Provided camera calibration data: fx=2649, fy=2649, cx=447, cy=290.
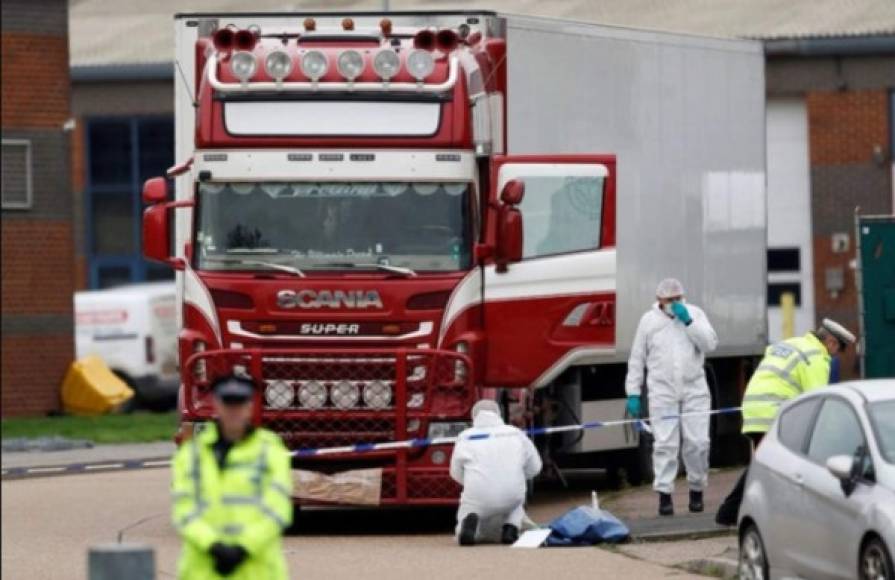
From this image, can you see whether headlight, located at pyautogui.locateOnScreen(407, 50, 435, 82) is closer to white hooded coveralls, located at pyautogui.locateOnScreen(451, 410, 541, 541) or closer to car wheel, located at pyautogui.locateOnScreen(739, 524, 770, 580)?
white hooded coveralls, located at pyautogui.locateOnScreen(451, 410, 541, 541)

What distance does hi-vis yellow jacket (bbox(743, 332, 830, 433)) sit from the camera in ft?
59.6

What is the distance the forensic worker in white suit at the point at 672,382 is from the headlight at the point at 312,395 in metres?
2.41

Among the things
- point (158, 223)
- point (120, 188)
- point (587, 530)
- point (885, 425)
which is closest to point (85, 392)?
point (120, 188)

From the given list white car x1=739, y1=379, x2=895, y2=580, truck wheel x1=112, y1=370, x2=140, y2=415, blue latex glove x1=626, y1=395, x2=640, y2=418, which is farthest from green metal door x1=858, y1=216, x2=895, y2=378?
truck wheel x1=112, y1=370, x2=140, y2=415

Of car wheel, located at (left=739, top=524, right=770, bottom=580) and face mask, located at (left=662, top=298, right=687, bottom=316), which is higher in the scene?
face mask, located at (left=662, top=298, right=687, bottom=316)

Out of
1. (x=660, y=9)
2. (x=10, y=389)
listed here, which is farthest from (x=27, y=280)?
(x=660, y=9)

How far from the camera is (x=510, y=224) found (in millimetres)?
20547

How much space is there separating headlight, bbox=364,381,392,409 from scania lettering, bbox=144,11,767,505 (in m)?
0.02

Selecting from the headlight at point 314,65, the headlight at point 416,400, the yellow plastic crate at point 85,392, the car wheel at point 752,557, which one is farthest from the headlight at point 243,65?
the yellow plastic crate at point 85,392

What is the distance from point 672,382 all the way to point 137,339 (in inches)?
997

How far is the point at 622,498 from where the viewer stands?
23.3m

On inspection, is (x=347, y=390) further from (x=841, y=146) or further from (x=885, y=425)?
(x=841, y=146)

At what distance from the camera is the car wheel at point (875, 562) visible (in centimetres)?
1338

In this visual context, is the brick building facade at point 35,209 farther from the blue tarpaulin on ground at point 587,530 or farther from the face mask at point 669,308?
the blue tarpaulin on ground at point 587,530
